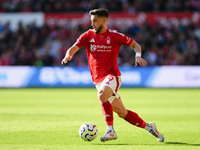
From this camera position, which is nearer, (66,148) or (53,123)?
(66,148)

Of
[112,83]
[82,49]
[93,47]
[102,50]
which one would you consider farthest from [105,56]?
[82,49]

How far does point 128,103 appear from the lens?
14844mm

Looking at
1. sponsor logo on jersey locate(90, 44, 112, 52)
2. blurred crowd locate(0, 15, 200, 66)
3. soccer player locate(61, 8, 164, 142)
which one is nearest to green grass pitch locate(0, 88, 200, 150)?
soccer player locate(61, 8, 164, 142)

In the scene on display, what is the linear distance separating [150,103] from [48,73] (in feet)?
32.8

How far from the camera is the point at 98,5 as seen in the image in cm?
2794

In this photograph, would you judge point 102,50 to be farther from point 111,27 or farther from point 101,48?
point 111,27

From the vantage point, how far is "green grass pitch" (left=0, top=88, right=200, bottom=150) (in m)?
6.91

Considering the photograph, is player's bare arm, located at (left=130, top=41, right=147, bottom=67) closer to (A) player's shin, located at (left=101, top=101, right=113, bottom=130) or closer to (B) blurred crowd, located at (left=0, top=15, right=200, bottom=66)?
(A) player's shin, located at (left=101, top=101, right=113, bottom=130)

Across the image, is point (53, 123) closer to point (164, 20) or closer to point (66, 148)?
point (66, 148)

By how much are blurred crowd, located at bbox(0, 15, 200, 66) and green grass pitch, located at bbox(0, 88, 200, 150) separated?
32.1 ft

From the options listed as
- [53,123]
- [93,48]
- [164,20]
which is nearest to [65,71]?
[164,20]

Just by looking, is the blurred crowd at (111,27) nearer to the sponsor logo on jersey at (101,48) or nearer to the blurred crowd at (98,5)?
the blurred crowd at (98,5)

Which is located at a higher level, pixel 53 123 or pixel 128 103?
pixel 53 123

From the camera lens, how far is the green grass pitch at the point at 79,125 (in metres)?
6.91
